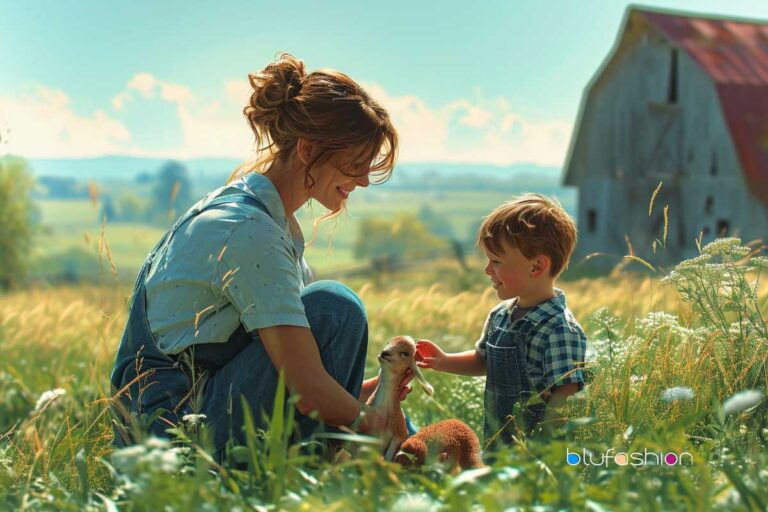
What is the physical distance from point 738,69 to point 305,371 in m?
17.7

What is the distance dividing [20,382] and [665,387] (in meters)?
4.19

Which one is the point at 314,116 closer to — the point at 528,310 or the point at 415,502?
the point at 528,310

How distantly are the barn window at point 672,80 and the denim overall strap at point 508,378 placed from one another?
17252 millimetres

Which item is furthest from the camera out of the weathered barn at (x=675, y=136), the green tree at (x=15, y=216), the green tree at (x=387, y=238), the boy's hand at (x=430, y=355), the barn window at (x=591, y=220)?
the green tree at (x=387, y=238)

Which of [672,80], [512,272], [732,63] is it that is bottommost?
[512,272]

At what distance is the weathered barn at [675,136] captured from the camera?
17891 mm

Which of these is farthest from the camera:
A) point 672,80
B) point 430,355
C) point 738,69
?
point 672,80

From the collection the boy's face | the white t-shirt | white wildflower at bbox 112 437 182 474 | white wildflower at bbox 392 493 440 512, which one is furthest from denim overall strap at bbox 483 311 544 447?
white wildflower at bbox 112 437 182 474

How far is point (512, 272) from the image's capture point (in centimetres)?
388

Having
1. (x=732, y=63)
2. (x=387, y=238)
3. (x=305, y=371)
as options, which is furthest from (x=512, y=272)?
(x=387, y=238)

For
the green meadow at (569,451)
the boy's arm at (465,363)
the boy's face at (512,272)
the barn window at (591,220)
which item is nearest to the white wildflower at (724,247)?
the green meadow at (569,451)

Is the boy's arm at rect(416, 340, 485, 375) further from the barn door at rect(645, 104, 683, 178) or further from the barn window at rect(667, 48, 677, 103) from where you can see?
the barn window at rect(667, 48, 677, 103)

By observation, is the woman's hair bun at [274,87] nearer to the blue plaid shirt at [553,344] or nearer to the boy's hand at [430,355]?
the boy's hand at [430,355]

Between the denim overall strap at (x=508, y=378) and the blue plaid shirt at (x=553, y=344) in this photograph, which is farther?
the denim overall strap at (x=508, y=378)
